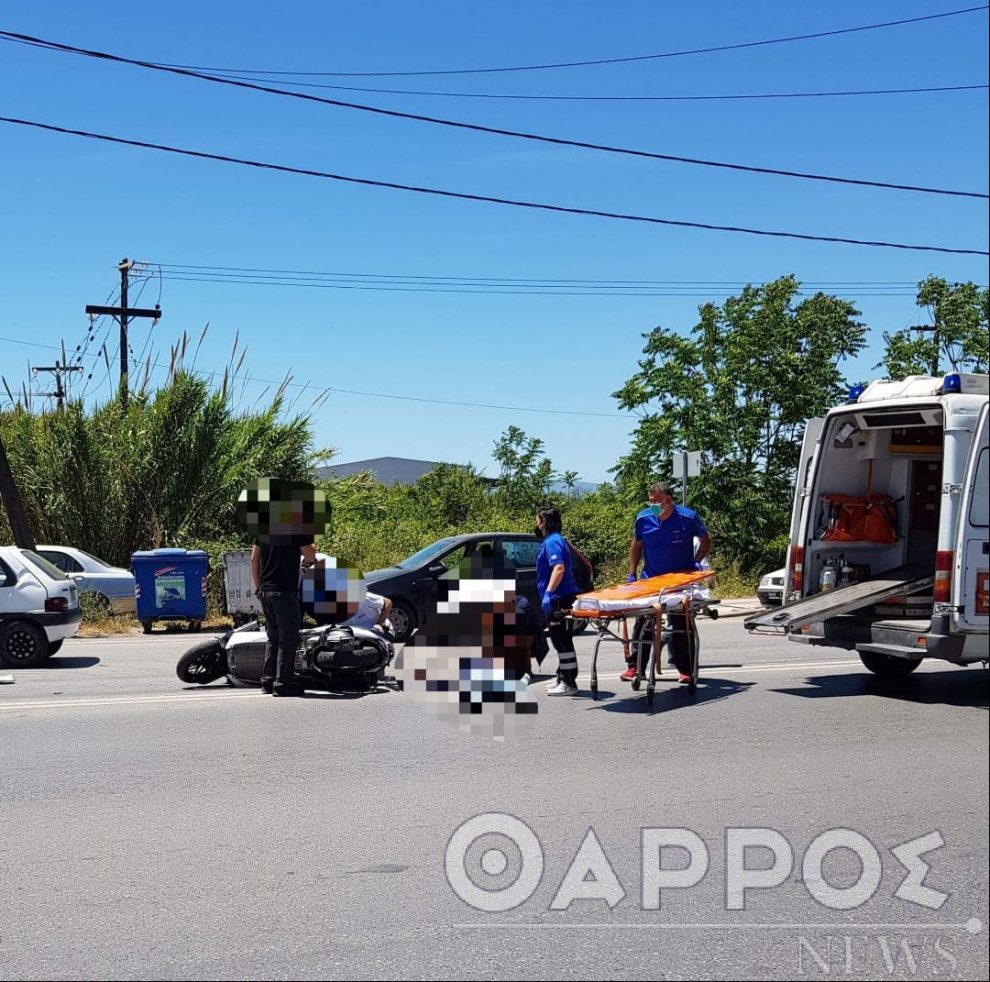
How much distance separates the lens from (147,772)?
7.23 meters

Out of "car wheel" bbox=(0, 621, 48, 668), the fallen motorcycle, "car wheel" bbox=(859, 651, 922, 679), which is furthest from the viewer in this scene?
"car wheel" bbox=(0, 621, 48, 668)

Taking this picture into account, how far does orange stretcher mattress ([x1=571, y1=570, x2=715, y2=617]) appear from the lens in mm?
7562

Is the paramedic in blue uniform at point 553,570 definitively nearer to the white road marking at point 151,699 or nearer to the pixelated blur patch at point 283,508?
the white road marking at point 151,699

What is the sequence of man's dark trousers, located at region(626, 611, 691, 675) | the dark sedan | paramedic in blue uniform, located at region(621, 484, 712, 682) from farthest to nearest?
1. paramedic in blue uniform, located at region(621, 484, 712, 682)
2. man's dark trousers, located at region(626, 611, 691, 675)
3. the dark sedan

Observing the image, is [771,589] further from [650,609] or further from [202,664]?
[650,609]

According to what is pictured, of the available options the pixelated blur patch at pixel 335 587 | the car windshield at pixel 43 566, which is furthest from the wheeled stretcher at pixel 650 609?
the car windshield at pixel 43 566

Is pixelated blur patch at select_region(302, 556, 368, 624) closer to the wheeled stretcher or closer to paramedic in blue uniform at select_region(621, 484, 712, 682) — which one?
the wheeled stretcher

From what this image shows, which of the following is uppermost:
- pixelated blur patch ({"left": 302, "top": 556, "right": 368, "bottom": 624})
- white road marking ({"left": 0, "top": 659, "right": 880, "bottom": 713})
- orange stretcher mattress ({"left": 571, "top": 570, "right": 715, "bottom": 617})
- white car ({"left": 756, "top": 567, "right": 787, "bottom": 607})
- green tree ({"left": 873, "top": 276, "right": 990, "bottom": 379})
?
green tree ({"left": 873, "top": 276, "right": 990, "bottom": 379})

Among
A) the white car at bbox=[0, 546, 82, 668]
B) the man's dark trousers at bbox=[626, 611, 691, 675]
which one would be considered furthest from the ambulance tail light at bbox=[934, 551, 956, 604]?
the white car at bbox=[0, 546, 82, 668]

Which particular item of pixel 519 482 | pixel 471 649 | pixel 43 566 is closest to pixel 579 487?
pixel 519 482

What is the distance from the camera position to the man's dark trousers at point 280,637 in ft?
17.4

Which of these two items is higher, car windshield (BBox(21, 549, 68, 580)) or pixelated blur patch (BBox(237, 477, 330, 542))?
pixelated blur patch (BBox(237, 477, 330, 542))

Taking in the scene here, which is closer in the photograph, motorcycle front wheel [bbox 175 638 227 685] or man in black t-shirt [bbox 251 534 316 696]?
man in black t-shirt [bbox 251 534 316 696]

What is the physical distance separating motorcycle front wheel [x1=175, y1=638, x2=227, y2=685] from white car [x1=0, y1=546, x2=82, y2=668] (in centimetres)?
370
